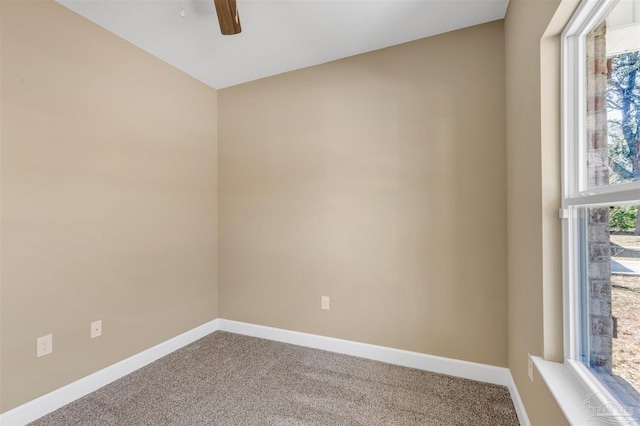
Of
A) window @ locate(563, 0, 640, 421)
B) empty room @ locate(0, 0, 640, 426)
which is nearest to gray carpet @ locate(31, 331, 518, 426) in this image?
empty room @ locate(0, 0, 640, 426)

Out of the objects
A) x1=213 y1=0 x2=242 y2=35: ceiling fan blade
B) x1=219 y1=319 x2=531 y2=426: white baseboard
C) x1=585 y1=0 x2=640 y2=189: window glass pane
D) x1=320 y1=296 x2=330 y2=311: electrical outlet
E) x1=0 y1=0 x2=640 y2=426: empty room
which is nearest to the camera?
x1=585 y1=0 x2=640 y2=189: window glass pane

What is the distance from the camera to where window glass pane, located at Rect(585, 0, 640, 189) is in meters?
0.83

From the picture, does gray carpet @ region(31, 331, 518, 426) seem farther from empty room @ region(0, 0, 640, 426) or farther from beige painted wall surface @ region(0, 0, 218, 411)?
beige painted wall surface @ region(0, 0, 218, 411)

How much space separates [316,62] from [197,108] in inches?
50.1

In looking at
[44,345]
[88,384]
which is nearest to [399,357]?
[88,384]

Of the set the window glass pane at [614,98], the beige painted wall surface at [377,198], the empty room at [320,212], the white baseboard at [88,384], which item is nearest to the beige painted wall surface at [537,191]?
the empty room at [320,212]

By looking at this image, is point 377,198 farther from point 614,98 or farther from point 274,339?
point 274,339

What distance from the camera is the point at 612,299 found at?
0.95 metres

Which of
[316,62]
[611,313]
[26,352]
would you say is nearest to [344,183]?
[316,62]

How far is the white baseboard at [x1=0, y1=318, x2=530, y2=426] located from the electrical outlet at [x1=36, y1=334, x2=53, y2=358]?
10.2 inches

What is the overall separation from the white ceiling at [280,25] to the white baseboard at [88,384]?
2.47 meters

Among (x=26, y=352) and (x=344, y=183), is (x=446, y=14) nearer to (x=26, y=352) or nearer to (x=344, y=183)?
(x=344, y=183)

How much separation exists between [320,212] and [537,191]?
160cm

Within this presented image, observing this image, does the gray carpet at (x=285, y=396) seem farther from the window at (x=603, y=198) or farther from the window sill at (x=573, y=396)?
the window at (x=603, y=198)
